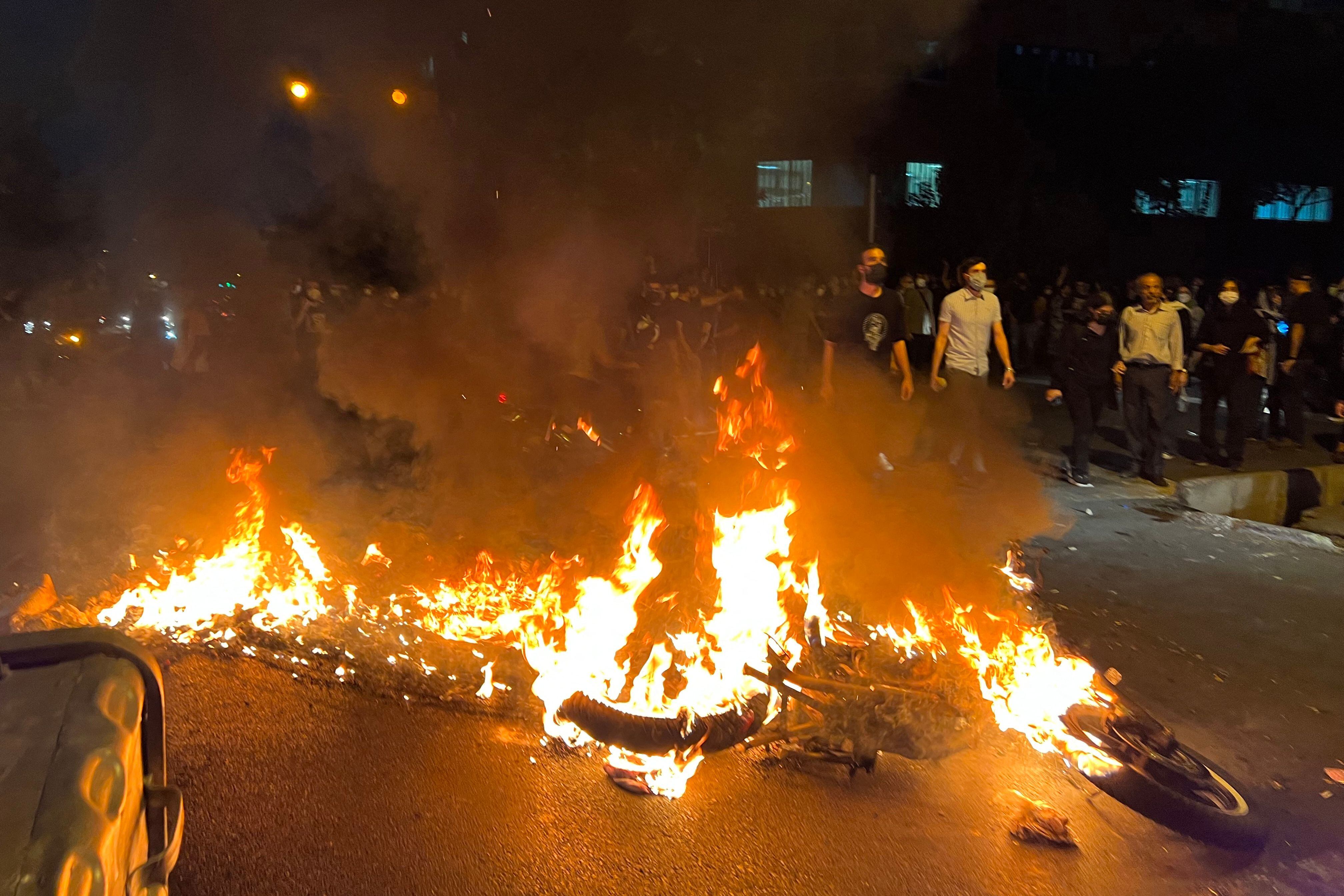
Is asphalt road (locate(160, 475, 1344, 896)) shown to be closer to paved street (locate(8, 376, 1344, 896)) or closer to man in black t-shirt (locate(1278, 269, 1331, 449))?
paved street (locate(8, 376, 1344, 896))

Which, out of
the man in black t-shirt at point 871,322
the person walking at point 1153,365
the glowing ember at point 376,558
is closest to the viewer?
the glowing ember at point 376,558

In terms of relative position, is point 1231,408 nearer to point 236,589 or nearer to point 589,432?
point 589,432

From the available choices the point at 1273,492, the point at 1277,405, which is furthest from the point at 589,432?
the point at 1277,405

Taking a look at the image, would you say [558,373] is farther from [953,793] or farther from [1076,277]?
[1076,277]

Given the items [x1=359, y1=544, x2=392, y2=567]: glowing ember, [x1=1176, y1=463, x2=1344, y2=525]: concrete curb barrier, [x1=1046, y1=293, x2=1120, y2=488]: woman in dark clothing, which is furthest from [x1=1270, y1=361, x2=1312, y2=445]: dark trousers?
[x1=359, y1=544, x2=392, y2=567]: glowing ember

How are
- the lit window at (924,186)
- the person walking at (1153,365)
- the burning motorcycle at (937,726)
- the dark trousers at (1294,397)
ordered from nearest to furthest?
the burning motorcycle at (937,726), the person walking at (1153,365), the dark trousers at (1294,397), the lit window at (924,186)

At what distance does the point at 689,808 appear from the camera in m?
2.96

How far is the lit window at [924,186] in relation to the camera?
17.5 m

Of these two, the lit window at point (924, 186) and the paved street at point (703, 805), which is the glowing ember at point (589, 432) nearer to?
the paved street at point (703, 805)

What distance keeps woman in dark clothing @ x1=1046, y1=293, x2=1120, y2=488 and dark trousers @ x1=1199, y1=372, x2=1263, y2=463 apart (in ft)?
3.95

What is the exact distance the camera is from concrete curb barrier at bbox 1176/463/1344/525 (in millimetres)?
7465

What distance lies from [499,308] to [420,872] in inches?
196

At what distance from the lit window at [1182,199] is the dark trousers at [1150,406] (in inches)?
745

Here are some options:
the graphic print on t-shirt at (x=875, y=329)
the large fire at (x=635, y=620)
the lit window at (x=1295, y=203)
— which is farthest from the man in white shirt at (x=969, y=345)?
the lit window at (x=1295, y=203)
